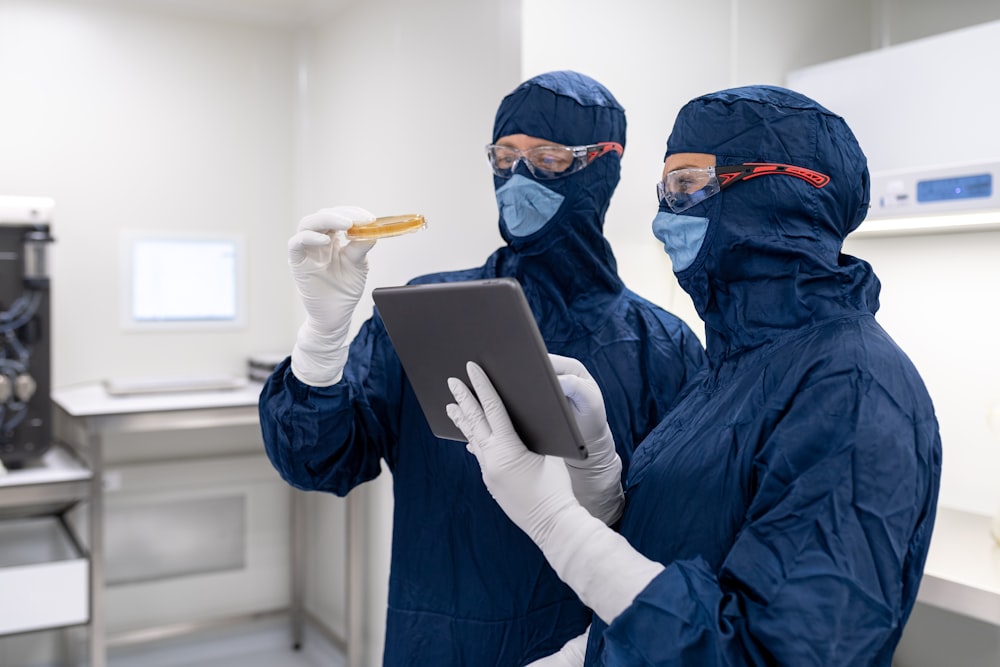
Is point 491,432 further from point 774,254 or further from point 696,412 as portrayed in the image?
point 774,254

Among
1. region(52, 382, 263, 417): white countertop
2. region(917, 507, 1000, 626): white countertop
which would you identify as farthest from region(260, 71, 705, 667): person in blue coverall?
region(52, 382, 263, 417): white countertop

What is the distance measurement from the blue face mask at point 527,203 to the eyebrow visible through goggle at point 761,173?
47cm

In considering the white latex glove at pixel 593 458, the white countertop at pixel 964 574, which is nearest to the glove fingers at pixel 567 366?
the white latex glove at pixel 593 458

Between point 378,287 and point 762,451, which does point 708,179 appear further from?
point 378,287

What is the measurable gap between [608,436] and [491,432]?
20 cm

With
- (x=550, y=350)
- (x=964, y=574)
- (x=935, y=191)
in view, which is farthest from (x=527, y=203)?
(x=964, y=574)

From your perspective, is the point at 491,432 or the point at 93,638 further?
the point at 93,638

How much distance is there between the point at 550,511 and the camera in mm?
922

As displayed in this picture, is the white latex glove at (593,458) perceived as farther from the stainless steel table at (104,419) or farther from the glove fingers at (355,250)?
the stainless steel table at (104,419)

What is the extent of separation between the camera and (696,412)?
1010 mm

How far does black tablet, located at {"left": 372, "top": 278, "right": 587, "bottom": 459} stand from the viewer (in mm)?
903

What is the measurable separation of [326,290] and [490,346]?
1.54 ft

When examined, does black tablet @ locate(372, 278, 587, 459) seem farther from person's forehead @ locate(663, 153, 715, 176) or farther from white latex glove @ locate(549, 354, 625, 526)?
person's forehead @ locate(663, 153, 715, 176)

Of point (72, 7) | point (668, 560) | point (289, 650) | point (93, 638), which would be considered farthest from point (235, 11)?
point (668, 560)
